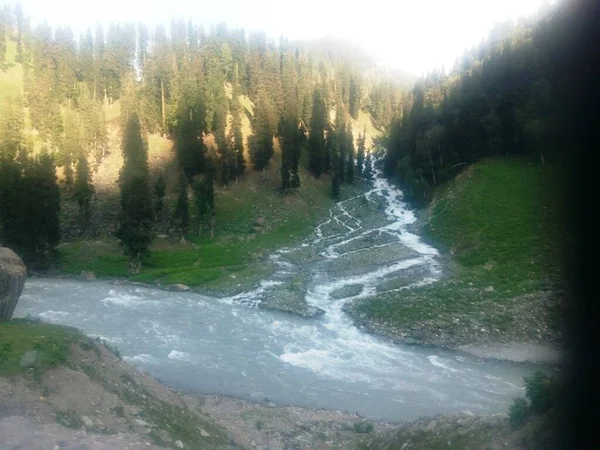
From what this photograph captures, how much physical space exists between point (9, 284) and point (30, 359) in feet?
21.3

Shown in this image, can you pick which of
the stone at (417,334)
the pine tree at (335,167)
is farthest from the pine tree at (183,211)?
the stone at (417,334)

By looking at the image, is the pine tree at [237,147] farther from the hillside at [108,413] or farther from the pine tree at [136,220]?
the hillside at [108,413]

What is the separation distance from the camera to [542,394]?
1100cm

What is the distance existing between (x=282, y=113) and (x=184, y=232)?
108ft

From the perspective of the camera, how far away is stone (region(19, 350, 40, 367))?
1266 centimetres

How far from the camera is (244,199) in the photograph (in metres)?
62.5

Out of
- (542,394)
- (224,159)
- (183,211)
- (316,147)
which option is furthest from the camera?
(316,147)

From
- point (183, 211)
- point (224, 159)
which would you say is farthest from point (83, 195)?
point (224, 159)

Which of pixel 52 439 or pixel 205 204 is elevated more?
pixel 52 439

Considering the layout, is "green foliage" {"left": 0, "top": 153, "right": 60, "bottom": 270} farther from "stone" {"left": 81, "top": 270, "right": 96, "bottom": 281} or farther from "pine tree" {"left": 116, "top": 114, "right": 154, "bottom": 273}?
"pine tree" {"left": 116, "top": 114, "right": 154, "bottom": 273}

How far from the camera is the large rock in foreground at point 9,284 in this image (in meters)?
17.6

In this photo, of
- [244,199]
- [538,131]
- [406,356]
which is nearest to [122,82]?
[244,199]

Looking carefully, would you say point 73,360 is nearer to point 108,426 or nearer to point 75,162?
point 108,426

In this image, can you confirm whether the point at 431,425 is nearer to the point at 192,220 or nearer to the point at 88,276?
the point at 88,276
